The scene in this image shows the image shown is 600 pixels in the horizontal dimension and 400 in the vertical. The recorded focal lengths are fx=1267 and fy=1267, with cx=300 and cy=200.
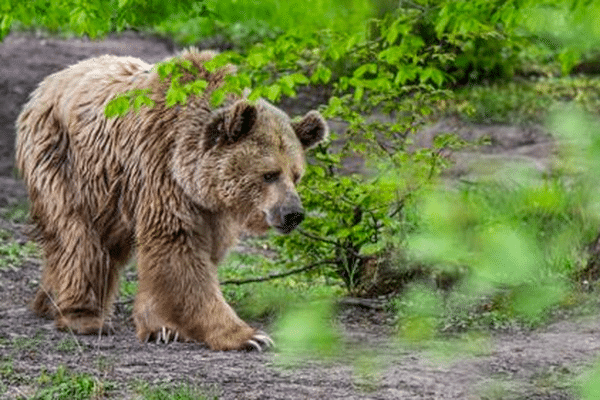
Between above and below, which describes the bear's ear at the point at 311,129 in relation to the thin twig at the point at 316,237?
above

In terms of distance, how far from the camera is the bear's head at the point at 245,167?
631 centimetres

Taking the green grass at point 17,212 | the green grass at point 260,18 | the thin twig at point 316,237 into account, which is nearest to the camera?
the thin twig at point 316,237

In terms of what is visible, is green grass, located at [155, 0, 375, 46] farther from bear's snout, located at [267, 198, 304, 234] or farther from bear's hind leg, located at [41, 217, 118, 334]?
bear's snout, located at [267, 198, 304, 234]

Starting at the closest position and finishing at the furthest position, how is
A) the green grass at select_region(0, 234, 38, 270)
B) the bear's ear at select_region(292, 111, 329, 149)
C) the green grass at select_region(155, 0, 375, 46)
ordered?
the bear's ear at select_region(292, 111, 329, 149)
the green grass at select_region(0, 234, 38, 270)
the green grass at select_region(155, 0, 375, 46)

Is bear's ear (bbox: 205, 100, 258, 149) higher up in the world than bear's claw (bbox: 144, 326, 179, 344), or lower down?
higher up

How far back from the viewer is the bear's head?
6.31m

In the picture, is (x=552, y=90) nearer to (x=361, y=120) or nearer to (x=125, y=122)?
(x=361, y=120)

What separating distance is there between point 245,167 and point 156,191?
50 centimetres

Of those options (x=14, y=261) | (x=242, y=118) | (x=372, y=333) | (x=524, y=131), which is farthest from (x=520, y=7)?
(x=524, y=131)

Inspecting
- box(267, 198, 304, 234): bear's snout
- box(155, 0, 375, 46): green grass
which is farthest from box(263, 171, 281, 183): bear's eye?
box(155, 0, 375, 46): green grass

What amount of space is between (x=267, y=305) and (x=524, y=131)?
23.6 ft

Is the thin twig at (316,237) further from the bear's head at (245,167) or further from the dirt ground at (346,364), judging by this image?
the bear's head at (245,167)

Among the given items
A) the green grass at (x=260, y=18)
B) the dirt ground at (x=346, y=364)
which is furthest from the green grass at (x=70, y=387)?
the green grass at (x=260, y=18)

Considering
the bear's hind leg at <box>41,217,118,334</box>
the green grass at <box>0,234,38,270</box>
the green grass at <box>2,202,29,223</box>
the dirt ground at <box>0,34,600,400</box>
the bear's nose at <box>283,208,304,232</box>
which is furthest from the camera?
the green grass at <box>2,202,29,223</box>
